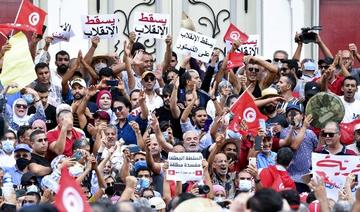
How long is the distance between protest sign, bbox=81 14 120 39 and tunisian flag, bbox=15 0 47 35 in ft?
3.92

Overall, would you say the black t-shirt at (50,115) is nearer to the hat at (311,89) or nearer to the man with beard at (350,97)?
the hat at (311,89)

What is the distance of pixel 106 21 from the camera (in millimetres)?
27172

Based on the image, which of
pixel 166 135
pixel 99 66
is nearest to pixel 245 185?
pixel 166 135

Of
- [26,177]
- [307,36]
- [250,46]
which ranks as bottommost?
[26,177]

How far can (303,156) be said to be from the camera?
23250 mm

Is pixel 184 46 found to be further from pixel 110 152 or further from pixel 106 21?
pixel 110 152

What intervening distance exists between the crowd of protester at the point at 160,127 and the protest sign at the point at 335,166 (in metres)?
0.21

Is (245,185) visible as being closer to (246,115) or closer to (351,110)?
(246,115)

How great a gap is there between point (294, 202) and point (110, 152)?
4.92m

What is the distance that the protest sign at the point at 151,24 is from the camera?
2719 cm

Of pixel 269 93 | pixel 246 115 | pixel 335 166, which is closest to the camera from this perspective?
pixel 335 166

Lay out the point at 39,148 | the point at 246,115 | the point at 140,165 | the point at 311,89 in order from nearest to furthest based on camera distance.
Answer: the point at 140,165 → the point at 39,148 → the point at 246,115 → the point at 311,89

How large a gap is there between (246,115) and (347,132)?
50.2 inches

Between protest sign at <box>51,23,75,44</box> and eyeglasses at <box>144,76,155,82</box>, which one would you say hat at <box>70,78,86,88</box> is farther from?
protest sign at <box>51,23,75,44</box>
